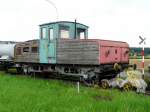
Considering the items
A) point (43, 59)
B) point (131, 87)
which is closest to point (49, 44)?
point (43, 59)

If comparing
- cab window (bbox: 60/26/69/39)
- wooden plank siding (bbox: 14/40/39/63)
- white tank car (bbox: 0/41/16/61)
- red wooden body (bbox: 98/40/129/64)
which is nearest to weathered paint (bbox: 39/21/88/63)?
cab window (bbox: 60/26/69/39)

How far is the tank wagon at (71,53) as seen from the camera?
51.0 feet

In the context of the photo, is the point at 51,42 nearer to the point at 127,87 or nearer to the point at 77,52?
the point at 77,52

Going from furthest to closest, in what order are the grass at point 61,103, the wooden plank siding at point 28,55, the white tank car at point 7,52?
the white tank car at point 7,52, the wooden plank siding at point 28,55, the grass at point 61,103

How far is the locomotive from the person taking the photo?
15.6 m

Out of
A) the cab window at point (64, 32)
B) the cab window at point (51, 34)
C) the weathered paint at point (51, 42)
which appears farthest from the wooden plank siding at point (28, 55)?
the cab window at point (64, 32)

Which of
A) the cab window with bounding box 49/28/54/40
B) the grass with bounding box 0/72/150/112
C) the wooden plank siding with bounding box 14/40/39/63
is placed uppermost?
the cab window with bounding box 49/28/54/40

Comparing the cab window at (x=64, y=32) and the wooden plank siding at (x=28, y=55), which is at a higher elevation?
the cab window at (x=64, y=32)

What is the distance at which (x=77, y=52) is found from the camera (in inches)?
639

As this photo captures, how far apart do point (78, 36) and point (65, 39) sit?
6.80ft

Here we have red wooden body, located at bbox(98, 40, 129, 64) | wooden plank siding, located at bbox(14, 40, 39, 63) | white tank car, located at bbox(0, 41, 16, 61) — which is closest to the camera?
red wooden body, located at bbox(98, 40, 129, 64)

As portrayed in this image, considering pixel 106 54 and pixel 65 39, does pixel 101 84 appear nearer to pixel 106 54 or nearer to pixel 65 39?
pixel 106 54

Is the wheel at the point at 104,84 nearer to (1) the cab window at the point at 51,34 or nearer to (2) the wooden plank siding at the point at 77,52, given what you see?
(2) the wooden plank siding at the point at 77,52

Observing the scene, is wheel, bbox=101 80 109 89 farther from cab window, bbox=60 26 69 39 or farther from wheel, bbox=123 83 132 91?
cab window, bbox=60 26 69 39
